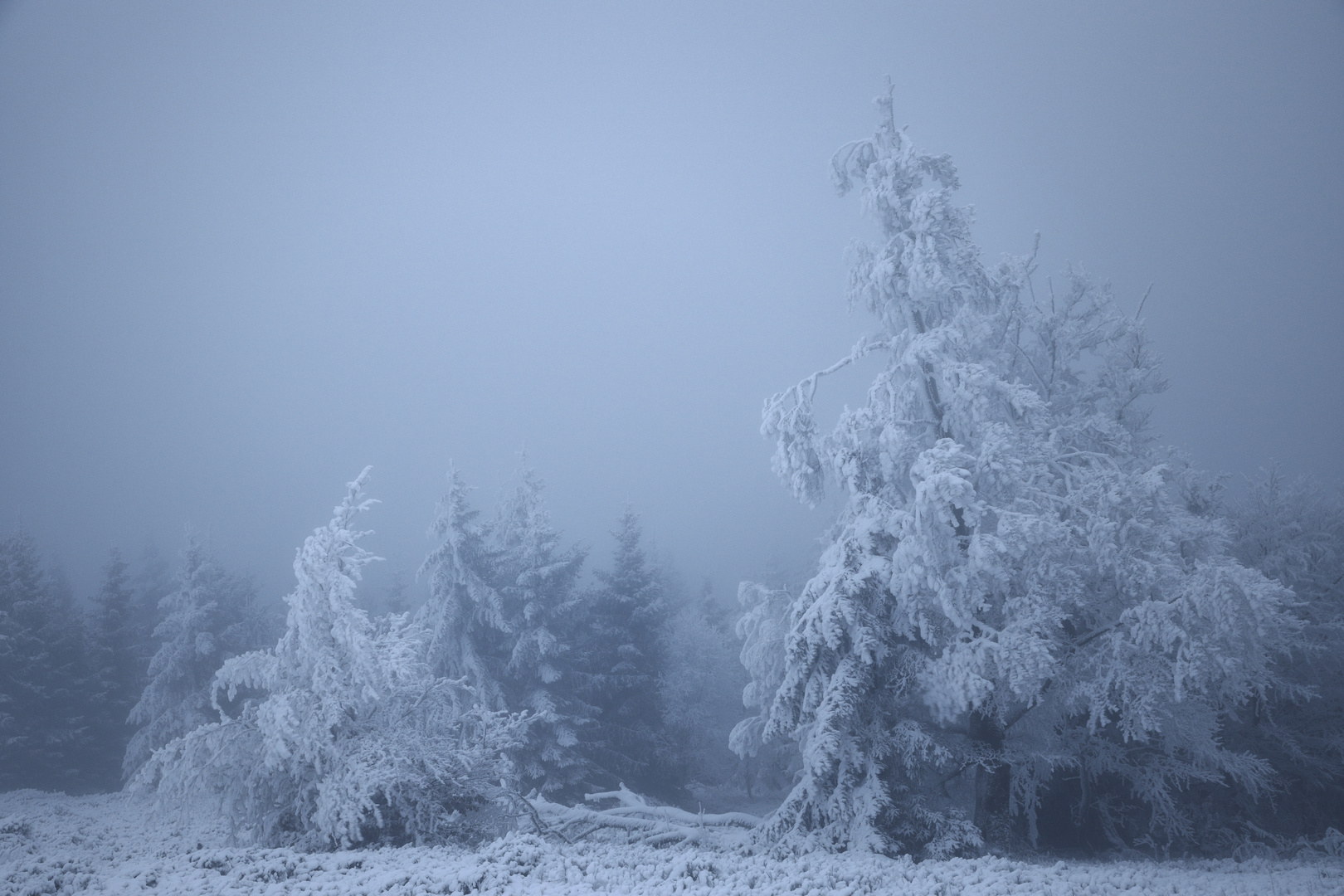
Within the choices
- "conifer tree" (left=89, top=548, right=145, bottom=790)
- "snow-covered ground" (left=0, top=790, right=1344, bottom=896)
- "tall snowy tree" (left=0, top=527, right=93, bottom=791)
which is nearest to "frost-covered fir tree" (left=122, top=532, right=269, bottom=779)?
"conifer tree" (left=89, top=548, right=145, bottom=790)

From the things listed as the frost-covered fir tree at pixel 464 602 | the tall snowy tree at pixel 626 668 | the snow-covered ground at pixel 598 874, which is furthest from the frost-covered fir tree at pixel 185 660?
the snow-covered ground at pixel 598 874

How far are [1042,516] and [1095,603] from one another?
2.20 metres

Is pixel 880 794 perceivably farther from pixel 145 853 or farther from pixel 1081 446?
pixel 145 853

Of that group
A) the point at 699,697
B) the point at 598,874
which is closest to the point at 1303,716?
the point at 598,874

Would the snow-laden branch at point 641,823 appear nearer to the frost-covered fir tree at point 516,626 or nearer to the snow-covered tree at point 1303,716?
the frost-covered fir tree at point 516,626

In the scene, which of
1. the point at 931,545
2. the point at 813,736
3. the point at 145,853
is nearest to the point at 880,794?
the point at 813,736

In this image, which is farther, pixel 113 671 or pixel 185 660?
pixel 113 671

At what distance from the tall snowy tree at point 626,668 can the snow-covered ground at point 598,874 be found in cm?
1370

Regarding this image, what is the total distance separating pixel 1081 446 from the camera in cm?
1235

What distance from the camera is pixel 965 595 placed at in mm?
9836

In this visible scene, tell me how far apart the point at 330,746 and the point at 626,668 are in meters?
14.0

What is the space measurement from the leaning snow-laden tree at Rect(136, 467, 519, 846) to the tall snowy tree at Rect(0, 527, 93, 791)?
2364cm

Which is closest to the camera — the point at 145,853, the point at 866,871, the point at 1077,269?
the point at 866,871

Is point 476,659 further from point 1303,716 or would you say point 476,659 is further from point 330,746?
point 1303,716
